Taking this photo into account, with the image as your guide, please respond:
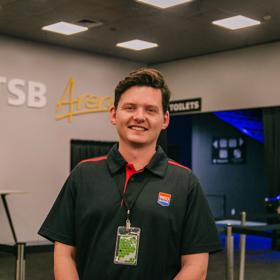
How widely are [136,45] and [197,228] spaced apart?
7150 mm

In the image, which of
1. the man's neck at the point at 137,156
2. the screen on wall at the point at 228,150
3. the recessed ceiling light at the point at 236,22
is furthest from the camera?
the screen on wall at the point at 228,150

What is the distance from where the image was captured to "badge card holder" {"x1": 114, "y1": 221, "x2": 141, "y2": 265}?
155 cm

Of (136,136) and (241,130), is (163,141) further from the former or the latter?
(136,136)

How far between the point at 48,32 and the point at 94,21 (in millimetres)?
1049

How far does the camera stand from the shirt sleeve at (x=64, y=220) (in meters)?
1.64

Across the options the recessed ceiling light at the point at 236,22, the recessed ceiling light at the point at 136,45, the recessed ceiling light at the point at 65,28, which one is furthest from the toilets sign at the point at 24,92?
the recessed ceiling light at the point at 236,22

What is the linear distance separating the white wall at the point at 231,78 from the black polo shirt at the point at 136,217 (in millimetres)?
6772

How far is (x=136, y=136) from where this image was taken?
1.61 meters

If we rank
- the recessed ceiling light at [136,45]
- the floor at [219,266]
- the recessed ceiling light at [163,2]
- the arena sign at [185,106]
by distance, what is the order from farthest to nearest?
the arena sign at [185,106]
the recessed ceiling light at [136,45]
the recessed ceiling light at [163,2]
the floor at [219,266]

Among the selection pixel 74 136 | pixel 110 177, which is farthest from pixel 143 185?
pixel 74 136

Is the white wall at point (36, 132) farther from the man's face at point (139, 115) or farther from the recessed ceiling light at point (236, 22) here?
the man's face at point (139, 115)

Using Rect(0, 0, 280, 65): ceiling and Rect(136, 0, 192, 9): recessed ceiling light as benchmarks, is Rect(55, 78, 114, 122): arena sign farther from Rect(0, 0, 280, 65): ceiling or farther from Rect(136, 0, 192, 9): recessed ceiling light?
Rect(136, 0, 192, 9): recessed ceiling light

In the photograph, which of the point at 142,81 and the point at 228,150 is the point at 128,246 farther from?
the point at 228,150

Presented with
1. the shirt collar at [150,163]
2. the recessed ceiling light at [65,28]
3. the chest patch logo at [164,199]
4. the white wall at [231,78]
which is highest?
the recessed ceiling light at [65,28]
